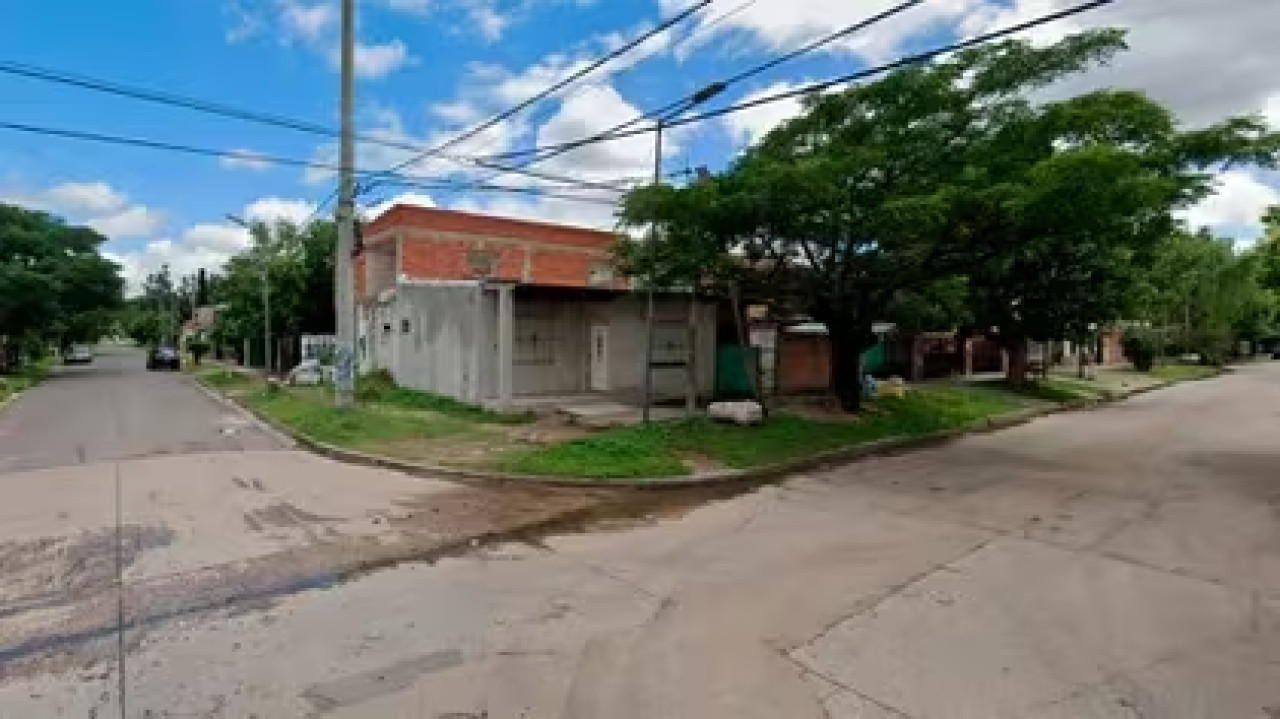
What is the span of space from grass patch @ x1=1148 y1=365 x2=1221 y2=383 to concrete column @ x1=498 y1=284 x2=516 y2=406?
31.6 m

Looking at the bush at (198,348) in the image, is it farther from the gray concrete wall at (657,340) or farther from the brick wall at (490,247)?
the gray concrete wall at (657,340)

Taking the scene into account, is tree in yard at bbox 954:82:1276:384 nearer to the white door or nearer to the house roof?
the white door

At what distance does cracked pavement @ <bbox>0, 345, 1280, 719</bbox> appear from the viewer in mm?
4465

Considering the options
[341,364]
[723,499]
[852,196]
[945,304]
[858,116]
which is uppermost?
[858,116]

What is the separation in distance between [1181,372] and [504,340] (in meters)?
38.0

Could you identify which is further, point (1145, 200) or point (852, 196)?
point (852, 196)

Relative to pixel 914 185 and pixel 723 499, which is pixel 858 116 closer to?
pixel 914 185

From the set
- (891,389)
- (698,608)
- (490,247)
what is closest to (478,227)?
(490,247)

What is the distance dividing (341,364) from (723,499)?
34.6 feet

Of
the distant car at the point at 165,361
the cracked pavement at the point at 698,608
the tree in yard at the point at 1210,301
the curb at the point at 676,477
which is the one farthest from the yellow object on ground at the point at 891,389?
the distant car at the point at 165,361

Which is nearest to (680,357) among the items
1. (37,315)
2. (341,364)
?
(341,364)

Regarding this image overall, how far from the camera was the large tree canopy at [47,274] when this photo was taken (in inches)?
1423

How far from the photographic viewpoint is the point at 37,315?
38312 millimetres

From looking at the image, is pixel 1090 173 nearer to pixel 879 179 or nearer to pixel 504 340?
pixel 879 179
